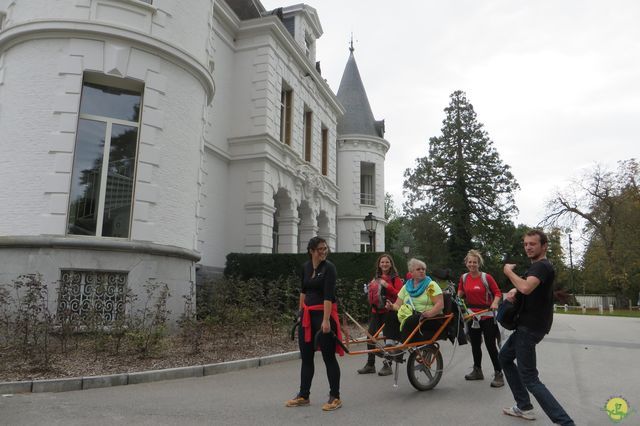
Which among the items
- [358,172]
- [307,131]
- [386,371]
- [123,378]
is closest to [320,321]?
[386,371]

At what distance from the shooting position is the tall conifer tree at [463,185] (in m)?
36.4

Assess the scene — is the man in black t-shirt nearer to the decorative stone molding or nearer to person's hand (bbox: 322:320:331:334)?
person's hand (bbox: 322:320:331:334)

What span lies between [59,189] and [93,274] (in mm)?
1909

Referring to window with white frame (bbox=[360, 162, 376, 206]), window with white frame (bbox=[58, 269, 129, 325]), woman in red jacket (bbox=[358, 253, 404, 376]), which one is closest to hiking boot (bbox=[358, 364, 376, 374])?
woman in red jacket (bbox=[358, 253, 404, 376])

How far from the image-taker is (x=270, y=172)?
18891 millimetres

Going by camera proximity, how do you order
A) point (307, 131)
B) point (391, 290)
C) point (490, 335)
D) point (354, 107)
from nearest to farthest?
point (490, 335), point (391, 290), point (307, 131), point (354, 107)

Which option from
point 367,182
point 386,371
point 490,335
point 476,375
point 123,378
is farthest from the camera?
point 367,182

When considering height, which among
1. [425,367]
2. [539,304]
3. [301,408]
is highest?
[539,304]

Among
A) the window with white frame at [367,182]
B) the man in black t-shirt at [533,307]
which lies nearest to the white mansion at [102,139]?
the man in black t-shirt at [533,307]

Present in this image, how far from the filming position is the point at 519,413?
4.99 metres

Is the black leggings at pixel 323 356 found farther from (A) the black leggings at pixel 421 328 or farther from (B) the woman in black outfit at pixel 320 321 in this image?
(A) the black leggings at pixel 421 328

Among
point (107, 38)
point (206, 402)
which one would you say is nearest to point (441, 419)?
point (206, 402)

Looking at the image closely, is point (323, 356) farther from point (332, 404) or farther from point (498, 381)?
point (498, 381)

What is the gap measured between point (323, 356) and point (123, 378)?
3200 mm
